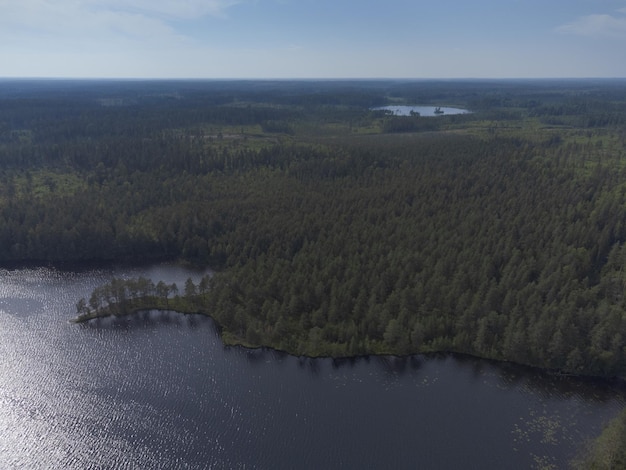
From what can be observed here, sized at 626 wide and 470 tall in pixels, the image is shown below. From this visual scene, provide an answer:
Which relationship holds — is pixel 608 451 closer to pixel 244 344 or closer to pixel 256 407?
pixel 256 407

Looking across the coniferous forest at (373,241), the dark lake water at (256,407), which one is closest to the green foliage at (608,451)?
the dark lake water at (256,407)

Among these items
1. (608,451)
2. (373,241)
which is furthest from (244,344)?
(608,451)

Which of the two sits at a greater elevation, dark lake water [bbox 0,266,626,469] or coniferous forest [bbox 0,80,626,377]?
coniferous forest [bbox 0,80,626,377]

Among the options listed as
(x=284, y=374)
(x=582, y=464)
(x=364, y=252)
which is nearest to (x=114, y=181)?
(x=364, y=252)

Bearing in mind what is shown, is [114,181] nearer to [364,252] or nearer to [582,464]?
[364,252]

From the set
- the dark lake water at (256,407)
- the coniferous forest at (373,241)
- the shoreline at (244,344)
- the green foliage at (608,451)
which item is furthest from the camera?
the coniferous forest at (373,241)

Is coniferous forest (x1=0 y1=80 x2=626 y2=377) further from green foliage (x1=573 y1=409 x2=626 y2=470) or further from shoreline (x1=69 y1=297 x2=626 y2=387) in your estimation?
green foliage (x1=573 y1=409 x2=626 y2=470)

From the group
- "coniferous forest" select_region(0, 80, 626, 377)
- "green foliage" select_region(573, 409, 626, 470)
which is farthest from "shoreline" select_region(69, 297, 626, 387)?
"green foliage" select_region(573, 409, 626, 470)

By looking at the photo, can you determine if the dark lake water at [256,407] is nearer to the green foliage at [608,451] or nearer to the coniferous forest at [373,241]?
the green foliage at [608,451]

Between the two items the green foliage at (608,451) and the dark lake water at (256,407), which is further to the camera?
the dark lake water at (256,407)
